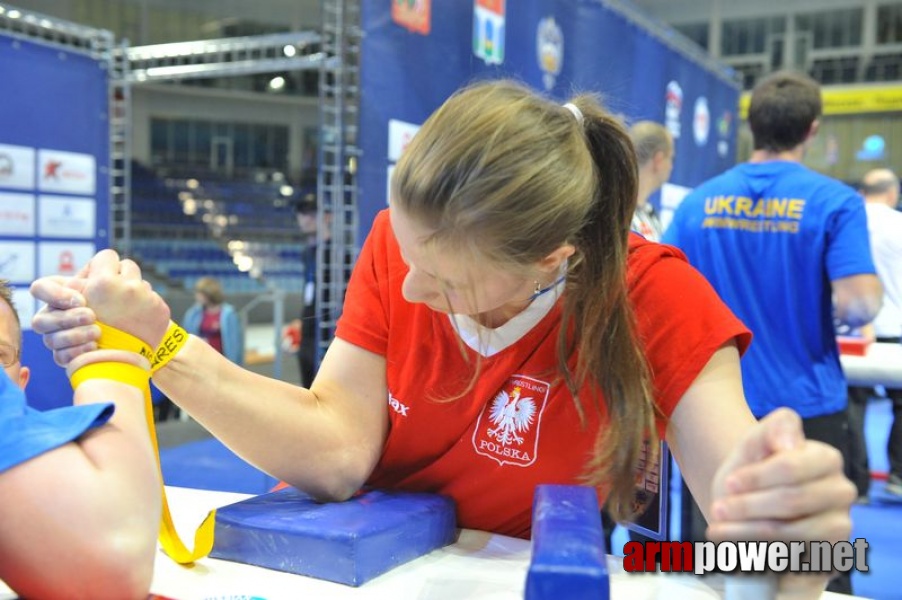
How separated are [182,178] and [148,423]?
13734mm

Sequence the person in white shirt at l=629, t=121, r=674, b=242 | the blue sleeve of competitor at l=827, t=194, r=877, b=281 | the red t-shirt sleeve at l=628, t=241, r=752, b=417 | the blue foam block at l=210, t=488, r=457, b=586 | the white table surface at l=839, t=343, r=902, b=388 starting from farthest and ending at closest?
the person in white shirt at l=629, t=121, r=674, b=242 < the white table surface at l=839, t=343, r=902, b=388 < the blue sleeve of competitor at l=827, t=194, r=877, b=281 < the red t-shirt sleeve at l=628, t=241, r=752, b=417 < the blue foam block at l=210, t=488, r=457, b=586

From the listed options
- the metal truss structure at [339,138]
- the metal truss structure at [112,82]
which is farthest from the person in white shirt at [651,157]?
the metal truss structure at [112,82]

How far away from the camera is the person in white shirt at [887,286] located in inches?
119

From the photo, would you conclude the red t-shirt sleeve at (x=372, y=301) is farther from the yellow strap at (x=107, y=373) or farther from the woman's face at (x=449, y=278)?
the yellow strap at (x=107, y=373)

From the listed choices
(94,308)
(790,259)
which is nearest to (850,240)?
(790,259)

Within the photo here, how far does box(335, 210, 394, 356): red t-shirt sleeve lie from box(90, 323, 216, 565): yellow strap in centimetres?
24

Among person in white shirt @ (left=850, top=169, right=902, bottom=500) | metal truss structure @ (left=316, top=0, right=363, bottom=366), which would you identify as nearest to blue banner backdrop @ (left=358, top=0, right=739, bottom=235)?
metal truss structure @ (left=316, top=0, right=363, bottom=366)

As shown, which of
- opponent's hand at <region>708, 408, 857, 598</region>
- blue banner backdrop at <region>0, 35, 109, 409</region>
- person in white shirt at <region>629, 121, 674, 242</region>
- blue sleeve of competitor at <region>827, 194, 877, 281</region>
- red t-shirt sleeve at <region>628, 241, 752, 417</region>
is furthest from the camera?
blue banner backdrop at <region>0, 35, 109, 409</region>

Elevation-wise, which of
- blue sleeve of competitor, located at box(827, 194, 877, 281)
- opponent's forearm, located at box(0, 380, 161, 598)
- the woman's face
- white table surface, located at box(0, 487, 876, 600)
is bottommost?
white table surface, located at box(0, 487, 876, 600)

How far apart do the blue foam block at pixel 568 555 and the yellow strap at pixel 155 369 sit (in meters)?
0.37

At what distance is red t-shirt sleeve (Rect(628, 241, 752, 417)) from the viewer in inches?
37.0

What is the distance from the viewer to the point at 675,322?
3.18 ft

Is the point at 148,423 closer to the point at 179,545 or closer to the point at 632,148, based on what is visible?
the point at 179,545

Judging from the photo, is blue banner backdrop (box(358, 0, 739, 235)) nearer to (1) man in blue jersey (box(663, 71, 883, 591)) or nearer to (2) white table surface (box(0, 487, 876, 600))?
(1) man in blue jersey (box(663, 71, 883, 591))
